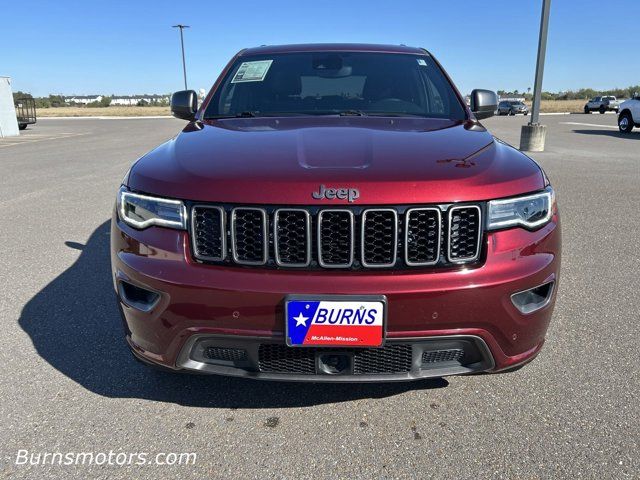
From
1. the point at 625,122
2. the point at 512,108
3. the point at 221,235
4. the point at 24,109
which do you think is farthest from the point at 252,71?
the point at 512,108

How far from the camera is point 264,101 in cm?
326

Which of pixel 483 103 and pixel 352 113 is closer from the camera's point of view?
pixel 352 113

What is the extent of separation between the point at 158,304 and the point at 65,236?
147 inches

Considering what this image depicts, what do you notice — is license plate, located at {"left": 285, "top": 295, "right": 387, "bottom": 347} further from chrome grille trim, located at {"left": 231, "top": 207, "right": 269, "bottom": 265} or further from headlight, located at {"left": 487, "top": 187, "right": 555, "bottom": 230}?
headlight, located at {"left": 487, "top": 187, "right": 555, "bottom": 230}

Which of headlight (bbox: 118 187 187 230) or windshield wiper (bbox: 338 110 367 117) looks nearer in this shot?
headlight (bbox: 118 187 187 230)

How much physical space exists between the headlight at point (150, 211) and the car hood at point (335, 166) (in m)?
0.04

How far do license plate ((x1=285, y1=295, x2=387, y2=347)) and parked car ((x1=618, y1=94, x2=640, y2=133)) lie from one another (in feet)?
65.2

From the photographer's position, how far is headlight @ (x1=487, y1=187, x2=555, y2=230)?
1.97m

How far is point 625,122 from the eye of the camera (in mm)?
18594

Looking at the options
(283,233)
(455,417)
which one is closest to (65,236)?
(283,233)

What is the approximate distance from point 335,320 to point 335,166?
23.5 inches

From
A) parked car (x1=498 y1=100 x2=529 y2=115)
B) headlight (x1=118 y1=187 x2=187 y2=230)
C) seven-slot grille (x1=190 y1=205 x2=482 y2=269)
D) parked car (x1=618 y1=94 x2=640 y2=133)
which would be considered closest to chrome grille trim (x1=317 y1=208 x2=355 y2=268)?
seven-slot grille (x1=190 y1=205 x2=482 y2=269)

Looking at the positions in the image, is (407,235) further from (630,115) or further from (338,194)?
(630,115)

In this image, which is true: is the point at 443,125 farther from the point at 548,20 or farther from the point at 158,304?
the point at 548,20
